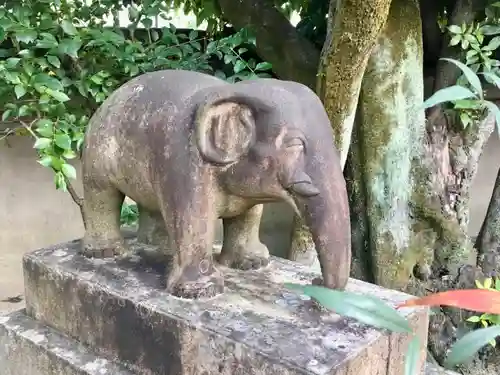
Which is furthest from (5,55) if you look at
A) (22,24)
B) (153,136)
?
(153,136)

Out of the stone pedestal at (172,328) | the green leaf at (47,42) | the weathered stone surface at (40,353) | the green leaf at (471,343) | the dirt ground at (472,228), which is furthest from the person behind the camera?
the dirt ground at (472,228)

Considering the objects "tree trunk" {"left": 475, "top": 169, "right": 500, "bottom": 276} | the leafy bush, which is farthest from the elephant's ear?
"tree trunk" {"left": 475, "top": 169, "right": 500, "bottom": 276}

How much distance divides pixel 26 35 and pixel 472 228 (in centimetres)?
211

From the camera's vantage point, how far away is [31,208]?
2.42 meters

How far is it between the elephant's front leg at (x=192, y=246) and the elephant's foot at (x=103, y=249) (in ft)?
0.83

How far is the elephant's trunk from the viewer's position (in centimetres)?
105

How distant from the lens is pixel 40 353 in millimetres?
1334

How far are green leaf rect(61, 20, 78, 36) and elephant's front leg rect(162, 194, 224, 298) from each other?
3.08 feet

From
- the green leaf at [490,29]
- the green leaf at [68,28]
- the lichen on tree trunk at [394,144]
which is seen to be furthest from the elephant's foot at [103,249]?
the green leaf at [490,29]

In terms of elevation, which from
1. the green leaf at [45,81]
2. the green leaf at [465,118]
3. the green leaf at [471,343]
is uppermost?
the green leaf at [45,81]

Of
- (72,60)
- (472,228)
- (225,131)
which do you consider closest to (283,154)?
(225,131)

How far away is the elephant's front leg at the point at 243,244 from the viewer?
1325 millimetres

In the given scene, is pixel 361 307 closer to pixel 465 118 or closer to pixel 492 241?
pixel 465 118

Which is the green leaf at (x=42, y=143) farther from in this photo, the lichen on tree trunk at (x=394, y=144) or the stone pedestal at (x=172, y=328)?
the lichen on tree trunk at (x=394, y=144)
